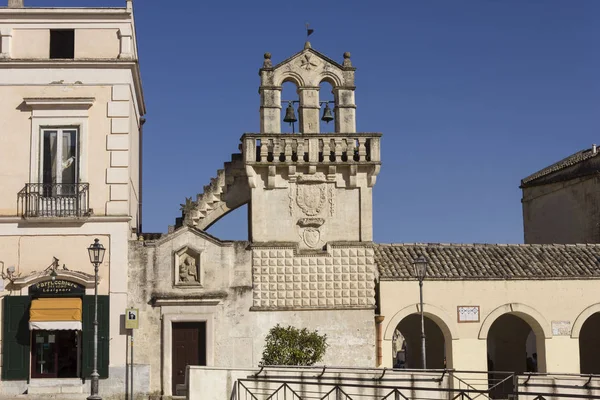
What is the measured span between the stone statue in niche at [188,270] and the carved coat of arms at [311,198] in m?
3.50

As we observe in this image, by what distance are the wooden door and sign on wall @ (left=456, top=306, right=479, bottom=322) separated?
25.4 feet

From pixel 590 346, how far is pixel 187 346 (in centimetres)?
1480

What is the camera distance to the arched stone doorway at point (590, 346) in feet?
106

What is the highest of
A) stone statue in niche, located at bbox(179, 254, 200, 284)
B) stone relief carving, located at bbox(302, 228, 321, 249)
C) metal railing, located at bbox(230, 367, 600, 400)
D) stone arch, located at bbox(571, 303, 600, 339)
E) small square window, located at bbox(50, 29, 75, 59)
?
small square window, located at bbox(50, 29, 75, 59)

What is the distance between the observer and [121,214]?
2583 centimetres

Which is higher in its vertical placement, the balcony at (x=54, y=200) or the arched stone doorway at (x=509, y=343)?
the balcony at (x=54, y=200)

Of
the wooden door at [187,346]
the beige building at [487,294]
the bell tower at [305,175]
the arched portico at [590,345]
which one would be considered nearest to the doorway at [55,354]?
the wooden door at [187,346]

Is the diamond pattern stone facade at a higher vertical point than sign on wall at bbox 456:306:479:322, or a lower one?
higher

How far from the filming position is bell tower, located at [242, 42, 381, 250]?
2692 centimetres

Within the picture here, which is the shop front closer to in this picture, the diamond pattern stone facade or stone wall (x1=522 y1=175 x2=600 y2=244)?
the diamond pattern stone facade

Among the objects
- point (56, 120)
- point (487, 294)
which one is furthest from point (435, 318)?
point (56, 120)

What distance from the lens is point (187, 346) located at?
26.2 metres

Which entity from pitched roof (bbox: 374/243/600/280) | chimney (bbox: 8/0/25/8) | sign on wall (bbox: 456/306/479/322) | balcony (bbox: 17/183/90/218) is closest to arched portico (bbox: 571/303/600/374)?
pitched roof (bbox: 374/243/600/280)

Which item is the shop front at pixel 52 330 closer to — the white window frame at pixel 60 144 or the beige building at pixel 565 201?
the white window frame at pixel 60 144
